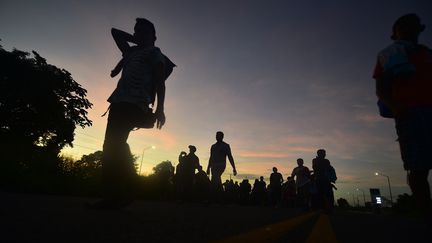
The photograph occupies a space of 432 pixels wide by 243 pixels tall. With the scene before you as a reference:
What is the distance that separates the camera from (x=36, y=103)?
36781 mm

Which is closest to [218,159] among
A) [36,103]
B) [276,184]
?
[276,184]

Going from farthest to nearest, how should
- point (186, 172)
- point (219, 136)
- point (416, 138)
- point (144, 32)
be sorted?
point (186, 172)
point (219, 136)
point (144, 32)
point (416, 138)

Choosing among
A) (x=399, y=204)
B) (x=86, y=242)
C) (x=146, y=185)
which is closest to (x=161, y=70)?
(x=86, y=242)

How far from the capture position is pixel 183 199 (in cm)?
1295

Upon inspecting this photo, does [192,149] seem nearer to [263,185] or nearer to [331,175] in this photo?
[331,175]

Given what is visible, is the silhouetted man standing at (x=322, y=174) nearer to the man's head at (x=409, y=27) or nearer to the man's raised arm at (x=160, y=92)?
the man's head at (x=409, y=27)

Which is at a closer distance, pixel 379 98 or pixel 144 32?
pixel 379 98

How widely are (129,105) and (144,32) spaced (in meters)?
1.18

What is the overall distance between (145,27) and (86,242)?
3.42 meters

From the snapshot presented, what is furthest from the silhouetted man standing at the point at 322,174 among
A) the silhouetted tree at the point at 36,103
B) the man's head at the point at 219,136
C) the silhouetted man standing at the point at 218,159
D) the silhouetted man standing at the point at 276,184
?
the silhouetted tree at the point at 36,103

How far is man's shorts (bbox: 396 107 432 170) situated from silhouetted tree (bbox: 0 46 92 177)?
35490 millimetres

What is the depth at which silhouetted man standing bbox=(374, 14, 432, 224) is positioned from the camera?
302cm

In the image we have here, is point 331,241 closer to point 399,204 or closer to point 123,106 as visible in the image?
point 123,106

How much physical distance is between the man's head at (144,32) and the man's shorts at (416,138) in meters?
3.39
